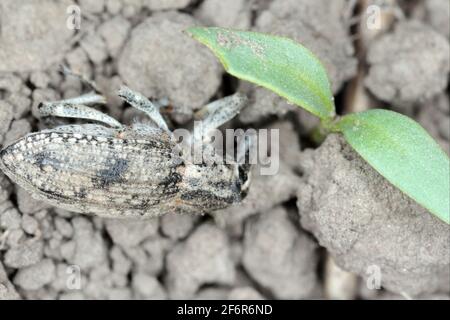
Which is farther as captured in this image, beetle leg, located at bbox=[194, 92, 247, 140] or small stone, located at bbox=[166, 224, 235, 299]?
small stone, located at bbox=[166, 224, 235, 299]

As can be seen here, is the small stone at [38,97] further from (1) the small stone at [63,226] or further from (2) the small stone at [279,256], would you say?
(2) the small stone at [279,256]

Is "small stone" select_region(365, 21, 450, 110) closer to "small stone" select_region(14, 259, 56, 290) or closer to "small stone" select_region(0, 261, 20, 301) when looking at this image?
"small stone" select_region(14, 259, 56, 290)

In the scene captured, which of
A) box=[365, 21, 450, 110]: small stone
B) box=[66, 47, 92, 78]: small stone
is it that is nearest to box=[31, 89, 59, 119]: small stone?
box=[66, 47, 92, 78]: small stone

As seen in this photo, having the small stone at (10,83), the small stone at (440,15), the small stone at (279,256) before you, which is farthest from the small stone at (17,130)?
the small stone at (440,15)

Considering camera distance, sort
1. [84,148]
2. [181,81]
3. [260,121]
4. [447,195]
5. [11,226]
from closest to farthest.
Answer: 1. [447,195]
2. [84,148]
3. [11,226]
4. [181,81]
5. [260,121]

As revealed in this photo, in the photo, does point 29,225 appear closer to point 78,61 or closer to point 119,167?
→ point 119,167
